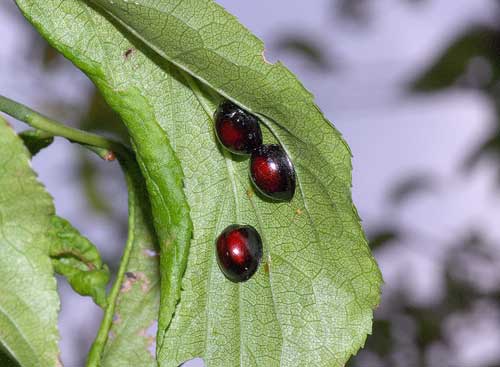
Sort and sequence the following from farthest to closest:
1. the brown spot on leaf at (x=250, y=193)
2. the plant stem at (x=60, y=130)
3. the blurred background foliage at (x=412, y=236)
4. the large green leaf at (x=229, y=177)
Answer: the blurred background foliage at (x=412, y=236) < the brown spot on leaf at (x=250, y=193) < the plant stem at (x=60, y=130) < the large green leaf at (x=229, y=177)

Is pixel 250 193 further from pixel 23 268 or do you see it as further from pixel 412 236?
pixel 412 236

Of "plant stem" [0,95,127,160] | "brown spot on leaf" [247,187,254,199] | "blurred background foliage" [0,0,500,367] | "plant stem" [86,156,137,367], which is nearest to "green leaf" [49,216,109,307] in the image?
"plant stem" [86,156,137,367]

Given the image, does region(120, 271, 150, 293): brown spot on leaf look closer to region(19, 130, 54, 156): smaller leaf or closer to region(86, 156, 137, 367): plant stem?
region(86, 156, 137, 367): plant stem

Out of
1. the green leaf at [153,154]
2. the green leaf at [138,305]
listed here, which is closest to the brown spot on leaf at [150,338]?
the green leaf at [138,305]

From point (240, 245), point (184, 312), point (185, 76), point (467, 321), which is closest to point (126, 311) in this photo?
point (184, 312)

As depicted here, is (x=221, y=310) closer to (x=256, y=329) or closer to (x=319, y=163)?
(x=256, y=329)

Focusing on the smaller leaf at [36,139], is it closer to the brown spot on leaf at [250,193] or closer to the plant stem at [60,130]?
the plant stem at [60,130]

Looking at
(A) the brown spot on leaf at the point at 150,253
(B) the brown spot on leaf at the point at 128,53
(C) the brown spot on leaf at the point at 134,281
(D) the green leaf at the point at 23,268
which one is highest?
(B) the brown spot on leaf at the point at 128,53
